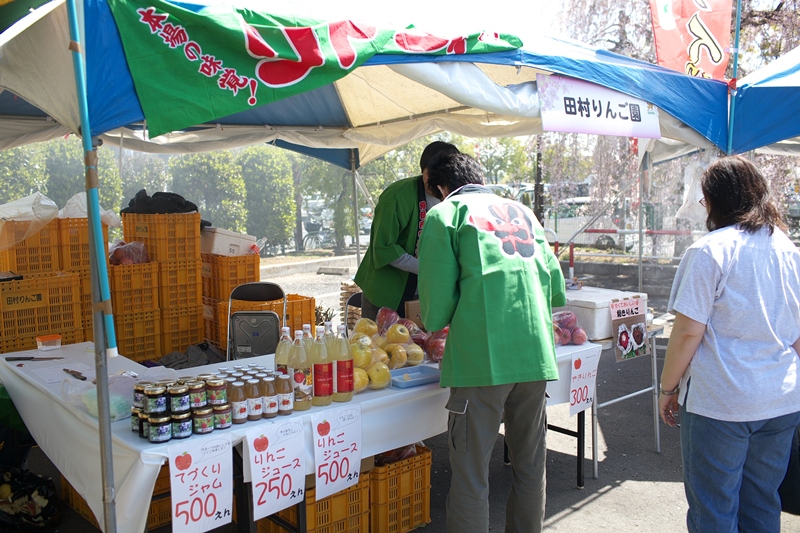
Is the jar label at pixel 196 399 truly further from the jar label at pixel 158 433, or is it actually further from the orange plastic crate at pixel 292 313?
the orange plastic crate at pixel 292 313

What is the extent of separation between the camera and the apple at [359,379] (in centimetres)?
276

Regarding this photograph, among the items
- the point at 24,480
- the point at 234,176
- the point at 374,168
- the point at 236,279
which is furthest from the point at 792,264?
the point at 374,168

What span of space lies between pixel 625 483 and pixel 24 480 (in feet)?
12.1

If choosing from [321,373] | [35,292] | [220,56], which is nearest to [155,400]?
[321,373]

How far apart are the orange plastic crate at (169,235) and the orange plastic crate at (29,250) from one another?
0.84m

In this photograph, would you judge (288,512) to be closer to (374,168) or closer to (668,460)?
(668,460)

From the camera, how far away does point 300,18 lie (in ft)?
9.10

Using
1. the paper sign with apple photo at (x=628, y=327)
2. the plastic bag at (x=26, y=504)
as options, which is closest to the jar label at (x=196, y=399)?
the plastic bag at (x=26, y=504)

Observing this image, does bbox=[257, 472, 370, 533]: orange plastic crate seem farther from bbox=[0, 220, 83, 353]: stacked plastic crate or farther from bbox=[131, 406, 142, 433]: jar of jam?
bbox=[0, 220, 83, 353]: stacked plastic crate

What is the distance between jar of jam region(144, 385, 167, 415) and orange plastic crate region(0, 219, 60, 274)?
3.05 meters

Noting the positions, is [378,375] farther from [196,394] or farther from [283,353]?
[196,394]

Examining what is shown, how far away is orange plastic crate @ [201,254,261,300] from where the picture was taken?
566cm

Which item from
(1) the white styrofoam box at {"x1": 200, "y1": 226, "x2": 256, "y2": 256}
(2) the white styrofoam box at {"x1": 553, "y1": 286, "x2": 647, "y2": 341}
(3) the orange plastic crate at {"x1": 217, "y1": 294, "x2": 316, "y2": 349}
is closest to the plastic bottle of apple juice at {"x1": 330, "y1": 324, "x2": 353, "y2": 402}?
(2) the white styrofoam box at {"x1": 553, "y1": 286, "x2": 647, "y2": 341}

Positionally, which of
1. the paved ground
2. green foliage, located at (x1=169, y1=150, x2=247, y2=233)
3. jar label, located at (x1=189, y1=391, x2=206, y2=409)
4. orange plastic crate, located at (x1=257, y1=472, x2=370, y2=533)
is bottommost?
the paved ground
